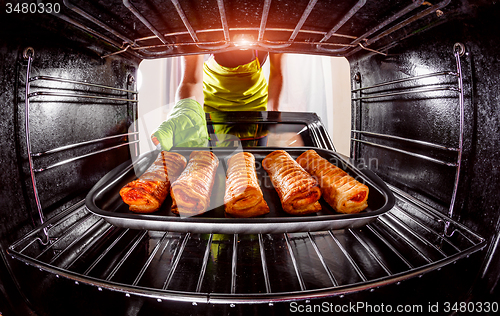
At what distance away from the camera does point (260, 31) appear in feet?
3.88

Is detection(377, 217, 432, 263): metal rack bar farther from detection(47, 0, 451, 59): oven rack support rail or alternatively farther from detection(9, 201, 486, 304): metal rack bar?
detection(47, 0, 451, 59): oven rack support rail

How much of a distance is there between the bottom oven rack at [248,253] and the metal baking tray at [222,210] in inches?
5.9

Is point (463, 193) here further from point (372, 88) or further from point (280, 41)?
point (280, 41)

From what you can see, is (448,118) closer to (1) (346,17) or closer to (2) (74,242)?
(1) (346,17)

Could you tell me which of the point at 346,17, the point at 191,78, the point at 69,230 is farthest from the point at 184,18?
the point at 191,78

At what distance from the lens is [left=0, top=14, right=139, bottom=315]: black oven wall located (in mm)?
898

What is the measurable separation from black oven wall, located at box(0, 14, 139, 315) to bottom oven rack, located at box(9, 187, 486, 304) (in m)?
0.10

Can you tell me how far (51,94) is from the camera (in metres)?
1.07

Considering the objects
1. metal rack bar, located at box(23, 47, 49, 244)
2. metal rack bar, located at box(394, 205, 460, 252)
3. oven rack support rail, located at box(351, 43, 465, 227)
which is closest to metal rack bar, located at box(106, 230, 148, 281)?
metal rack bar, located at box(23, 47, 49, 244)

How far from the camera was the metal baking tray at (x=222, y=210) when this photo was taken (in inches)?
37.0

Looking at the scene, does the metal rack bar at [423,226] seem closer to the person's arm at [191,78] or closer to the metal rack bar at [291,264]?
the metal rack bar at [291,264]

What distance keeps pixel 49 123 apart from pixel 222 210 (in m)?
0.95

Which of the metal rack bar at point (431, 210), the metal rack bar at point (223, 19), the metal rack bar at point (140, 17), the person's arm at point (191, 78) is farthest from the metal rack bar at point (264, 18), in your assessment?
the person's arm at point (191, 78)

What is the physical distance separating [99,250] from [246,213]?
0.76 m
